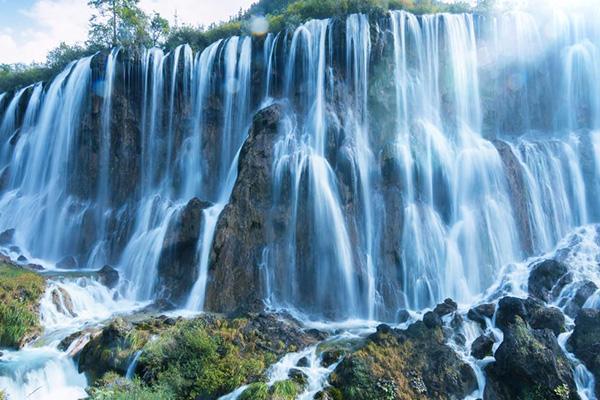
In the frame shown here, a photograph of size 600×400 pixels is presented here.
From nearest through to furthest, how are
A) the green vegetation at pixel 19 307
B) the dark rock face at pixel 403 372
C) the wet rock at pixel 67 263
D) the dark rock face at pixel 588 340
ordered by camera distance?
the dark rock face at pixel 403 372 → the dark rock face at pixel 588 340 → the green vegetation at pixel 19 307 → the wet rock at pixel 67 263

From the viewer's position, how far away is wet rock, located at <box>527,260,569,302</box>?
16.1 meters

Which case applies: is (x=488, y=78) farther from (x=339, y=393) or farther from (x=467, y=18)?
(x=339, y=393)

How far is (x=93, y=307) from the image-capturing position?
17.5m

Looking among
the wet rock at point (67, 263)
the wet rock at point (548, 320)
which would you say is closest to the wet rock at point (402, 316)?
the wet rock at point (548, 320)

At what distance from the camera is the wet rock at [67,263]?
2247cm

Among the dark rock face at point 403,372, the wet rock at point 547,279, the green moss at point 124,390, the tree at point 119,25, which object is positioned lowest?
the dark rock face at point 403,372

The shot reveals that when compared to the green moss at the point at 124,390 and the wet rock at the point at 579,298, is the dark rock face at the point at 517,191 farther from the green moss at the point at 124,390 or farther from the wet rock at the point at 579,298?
the green moss at the point at 124,390

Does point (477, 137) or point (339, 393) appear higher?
point (477, 137)

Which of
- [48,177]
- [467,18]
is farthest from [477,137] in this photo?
[48,177]

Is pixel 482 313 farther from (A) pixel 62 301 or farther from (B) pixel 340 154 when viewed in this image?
(A) pixel 62 301

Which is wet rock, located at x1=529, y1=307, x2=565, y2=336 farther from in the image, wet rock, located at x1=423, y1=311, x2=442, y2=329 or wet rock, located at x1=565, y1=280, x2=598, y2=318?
wet rock, located at x1=423, y1=311, x2=442, y2=329

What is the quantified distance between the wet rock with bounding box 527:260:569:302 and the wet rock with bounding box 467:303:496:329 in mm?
2809

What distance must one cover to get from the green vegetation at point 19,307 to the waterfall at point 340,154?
12.0ft

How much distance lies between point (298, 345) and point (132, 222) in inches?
573
